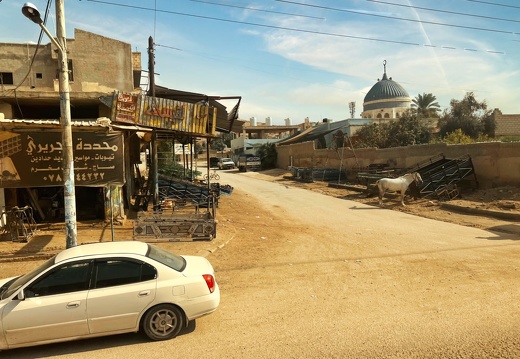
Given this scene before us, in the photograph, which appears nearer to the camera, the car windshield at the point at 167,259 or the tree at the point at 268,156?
the car windshield at the point at 167,259

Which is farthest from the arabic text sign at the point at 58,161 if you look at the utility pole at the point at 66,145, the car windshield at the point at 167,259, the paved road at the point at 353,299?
the car windshield at the point at 167,259

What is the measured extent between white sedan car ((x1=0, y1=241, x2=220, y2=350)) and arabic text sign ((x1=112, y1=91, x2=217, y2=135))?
752 centimetres

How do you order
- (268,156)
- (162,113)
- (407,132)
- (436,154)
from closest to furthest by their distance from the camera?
(162,113), (436,154), (407,132), (268,156)

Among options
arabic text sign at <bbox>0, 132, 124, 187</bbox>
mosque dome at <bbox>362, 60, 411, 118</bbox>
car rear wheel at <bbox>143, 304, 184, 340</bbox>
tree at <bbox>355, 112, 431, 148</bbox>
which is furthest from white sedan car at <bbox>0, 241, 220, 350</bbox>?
mosque dome at <bbox>362, 60, 411, 118</bbox>

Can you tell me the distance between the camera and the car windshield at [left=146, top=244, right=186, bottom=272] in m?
5.56

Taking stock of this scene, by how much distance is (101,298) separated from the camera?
502cm

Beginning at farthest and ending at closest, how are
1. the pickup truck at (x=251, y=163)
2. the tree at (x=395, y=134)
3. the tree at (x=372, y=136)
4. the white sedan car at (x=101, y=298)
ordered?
the pickup truck at (x=251, y=163) → the tree at (x=395, y=134) → the tree at (x=372, y=136) → the white sedan car at (x=101, y=298)

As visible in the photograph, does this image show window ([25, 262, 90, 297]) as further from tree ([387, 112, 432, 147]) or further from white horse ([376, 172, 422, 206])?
tree ([387, 112, 432, 147])

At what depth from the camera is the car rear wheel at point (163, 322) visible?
5.19 m

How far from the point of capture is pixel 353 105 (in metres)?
96.9

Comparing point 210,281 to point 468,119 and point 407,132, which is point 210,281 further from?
point 468,119

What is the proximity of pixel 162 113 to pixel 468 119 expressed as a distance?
3930 centimetres

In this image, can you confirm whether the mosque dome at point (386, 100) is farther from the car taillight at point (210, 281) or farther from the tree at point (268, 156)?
the car taillight at point (210, 281)

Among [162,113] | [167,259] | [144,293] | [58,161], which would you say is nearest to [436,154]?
[162,113]
